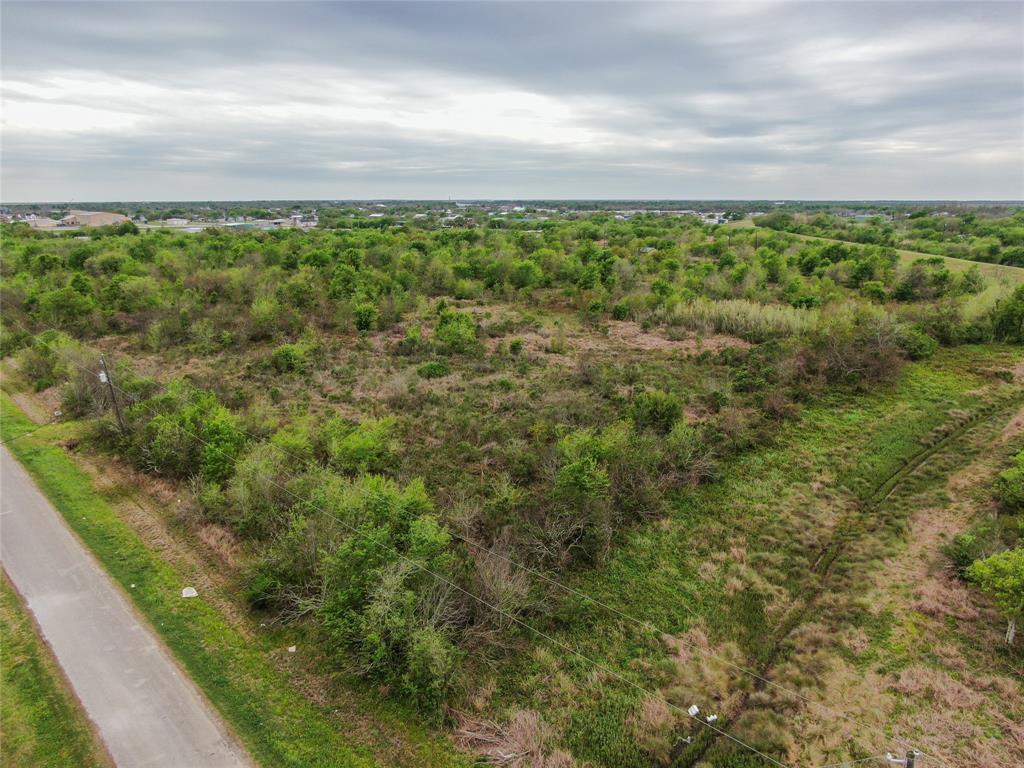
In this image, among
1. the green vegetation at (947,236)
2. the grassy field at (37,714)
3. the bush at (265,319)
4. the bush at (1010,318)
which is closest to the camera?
the grassy field at (37,714)

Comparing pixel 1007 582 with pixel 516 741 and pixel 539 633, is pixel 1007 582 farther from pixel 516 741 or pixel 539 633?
pixel 516 741

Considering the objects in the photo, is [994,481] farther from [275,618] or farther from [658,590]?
[275,618]

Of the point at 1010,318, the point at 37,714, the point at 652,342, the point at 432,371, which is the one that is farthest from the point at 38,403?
the point at 1010,318

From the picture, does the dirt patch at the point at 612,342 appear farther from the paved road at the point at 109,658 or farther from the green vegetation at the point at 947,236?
the green vegetation at the point at 947,236

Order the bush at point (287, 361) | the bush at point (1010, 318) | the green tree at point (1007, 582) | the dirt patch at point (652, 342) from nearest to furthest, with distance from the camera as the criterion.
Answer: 1. the green tree at point (1007, 582)
2. the bush at point (287, 361)
3. the bush at point (1010, 318)
4. the dirt patch at point (652, 342)

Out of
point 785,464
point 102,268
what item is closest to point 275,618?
point 785,464

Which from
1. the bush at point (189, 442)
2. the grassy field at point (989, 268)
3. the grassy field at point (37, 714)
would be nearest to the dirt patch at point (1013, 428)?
the grassy field at point (989, 268)

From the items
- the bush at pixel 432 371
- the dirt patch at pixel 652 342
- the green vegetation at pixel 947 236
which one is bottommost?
the bush at pixel 432 371
